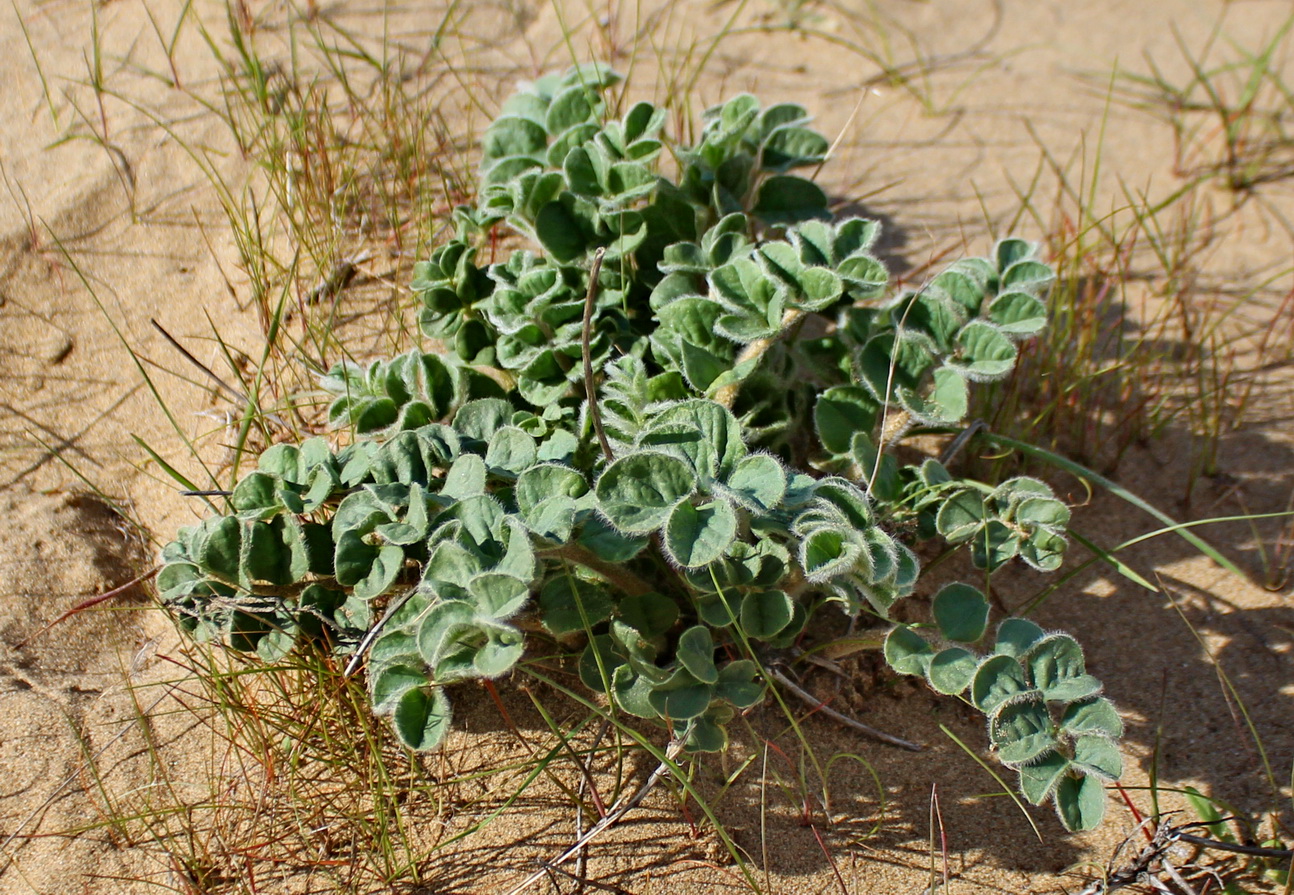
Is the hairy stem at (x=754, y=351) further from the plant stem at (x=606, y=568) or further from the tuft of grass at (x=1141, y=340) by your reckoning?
the tuft of grass at (x=1141, y=340)

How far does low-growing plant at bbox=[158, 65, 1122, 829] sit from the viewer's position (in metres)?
1.61

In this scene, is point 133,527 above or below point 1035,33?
below

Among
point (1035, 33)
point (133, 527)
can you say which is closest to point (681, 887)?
point (133, 527)

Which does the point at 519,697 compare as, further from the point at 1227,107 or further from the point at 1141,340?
the point at 1227,107

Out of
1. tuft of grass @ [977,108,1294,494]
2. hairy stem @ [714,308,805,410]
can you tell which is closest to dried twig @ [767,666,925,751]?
hairy stem @ [714,308,805,410]

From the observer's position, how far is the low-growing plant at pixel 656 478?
1613mm

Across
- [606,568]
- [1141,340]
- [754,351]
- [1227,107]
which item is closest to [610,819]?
[606,568]

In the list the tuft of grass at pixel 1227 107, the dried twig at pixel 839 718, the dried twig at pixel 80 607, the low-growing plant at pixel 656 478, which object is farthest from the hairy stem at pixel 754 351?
the tuft of grass at pixel 1227 107

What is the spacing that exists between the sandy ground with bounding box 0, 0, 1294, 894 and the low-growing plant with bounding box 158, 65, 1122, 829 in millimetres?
233

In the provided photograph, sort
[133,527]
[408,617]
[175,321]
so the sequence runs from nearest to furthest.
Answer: [408,617], [133,527], [175,321]

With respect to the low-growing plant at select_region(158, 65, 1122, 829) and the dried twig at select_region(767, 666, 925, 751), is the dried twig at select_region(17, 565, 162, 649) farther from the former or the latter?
the dried twig at select_region(767, 666, 925, 751)

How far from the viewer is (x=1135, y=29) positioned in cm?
377

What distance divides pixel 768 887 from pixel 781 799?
17 cm

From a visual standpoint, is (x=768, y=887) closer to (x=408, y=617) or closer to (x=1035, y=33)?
(x=408, y=617)
